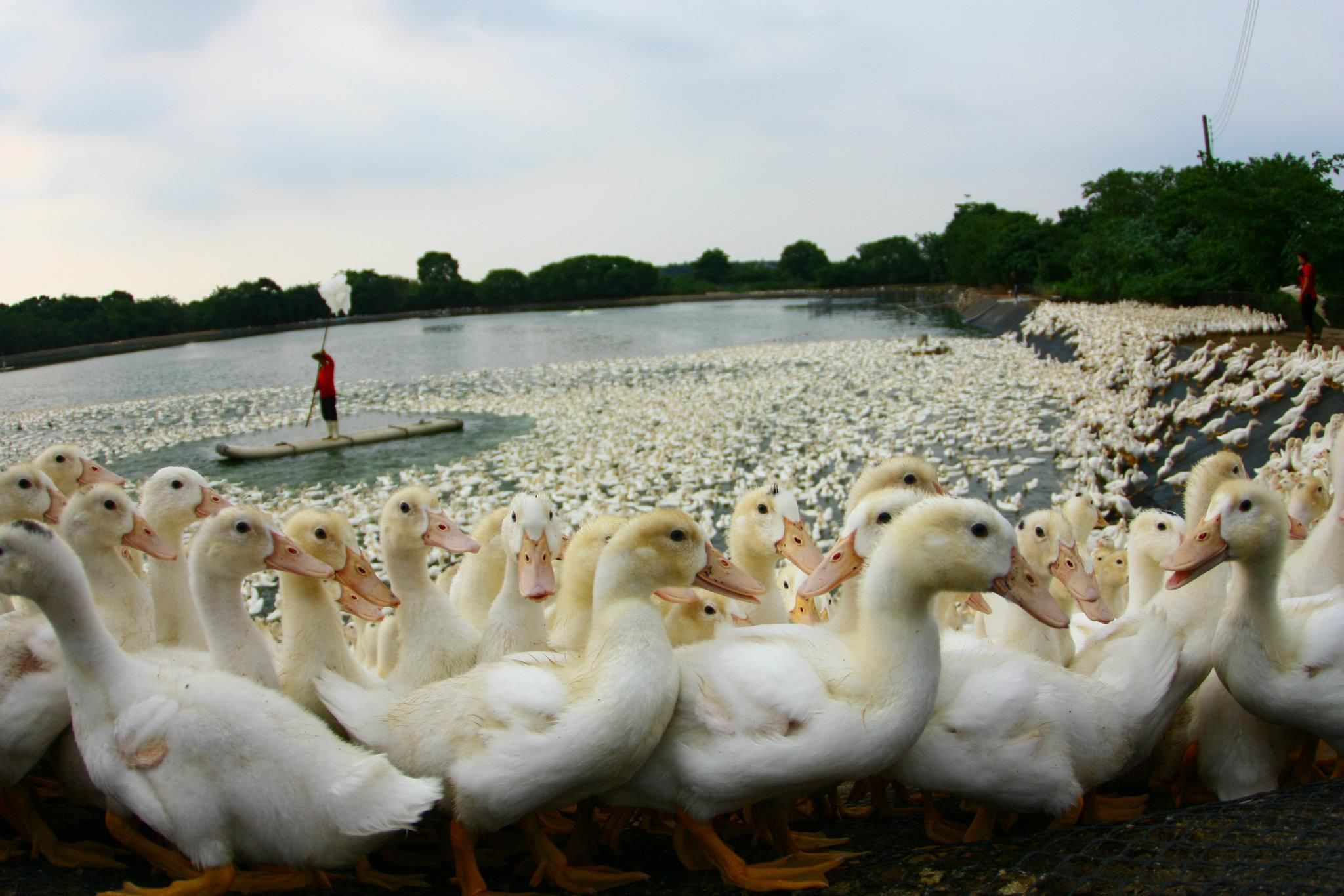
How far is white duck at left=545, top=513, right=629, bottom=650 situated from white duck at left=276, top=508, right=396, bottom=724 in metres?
0.75

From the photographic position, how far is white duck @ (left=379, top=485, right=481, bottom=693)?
3.85m

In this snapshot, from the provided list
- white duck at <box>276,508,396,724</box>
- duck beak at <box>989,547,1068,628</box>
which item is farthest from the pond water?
duck beak at <box>989,547,1068,628</box>

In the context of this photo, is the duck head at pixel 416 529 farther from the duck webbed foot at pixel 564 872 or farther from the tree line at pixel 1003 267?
the tree line at pixel 1003 267

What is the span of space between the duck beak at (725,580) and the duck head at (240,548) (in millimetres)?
1507

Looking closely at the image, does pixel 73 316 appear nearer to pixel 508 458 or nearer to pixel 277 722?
pixel 508 458

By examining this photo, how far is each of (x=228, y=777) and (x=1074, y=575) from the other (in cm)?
347

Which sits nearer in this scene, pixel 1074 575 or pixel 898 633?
pixel 898 633

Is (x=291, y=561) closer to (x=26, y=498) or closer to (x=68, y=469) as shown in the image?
(x=26, y=498)

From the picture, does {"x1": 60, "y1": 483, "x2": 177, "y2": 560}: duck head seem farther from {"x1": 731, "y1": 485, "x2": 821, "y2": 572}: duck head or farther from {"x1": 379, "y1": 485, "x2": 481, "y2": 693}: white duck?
{"x1": 731, "y1": 485, "x2": 821, "y2": 572}: duck head

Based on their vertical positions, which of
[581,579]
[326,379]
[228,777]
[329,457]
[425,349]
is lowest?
[329,457]

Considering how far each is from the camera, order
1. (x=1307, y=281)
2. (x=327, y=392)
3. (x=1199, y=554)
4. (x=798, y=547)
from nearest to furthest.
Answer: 1. (x=1199, y=554)
2. (x=798, y=547)
3. (x=1307, y=281)
4. (x=327, y=392)

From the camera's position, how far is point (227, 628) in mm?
3379

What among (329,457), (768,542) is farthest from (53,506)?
(329,457)

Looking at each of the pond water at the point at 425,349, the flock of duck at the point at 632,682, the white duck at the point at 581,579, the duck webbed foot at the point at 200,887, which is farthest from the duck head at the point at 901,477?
the pond water at the point at 425,349
